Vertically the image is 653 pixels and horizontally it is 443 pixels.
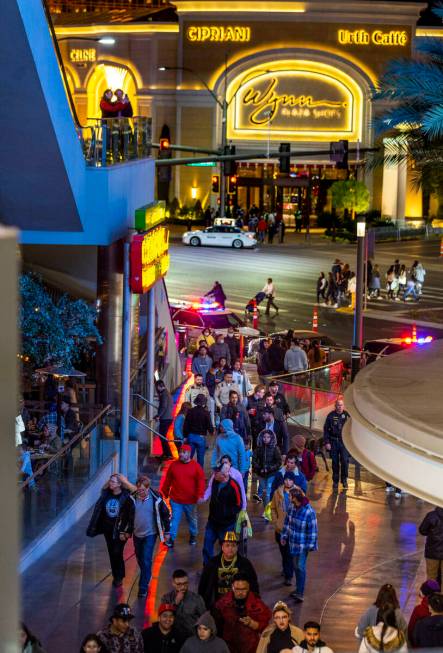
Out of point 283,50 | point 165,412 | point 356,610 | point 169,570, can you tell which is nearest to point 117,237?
point 165,412

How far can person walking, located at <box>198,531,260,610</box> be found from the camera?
10.7 metres

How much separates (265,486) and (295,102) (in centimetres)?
5760

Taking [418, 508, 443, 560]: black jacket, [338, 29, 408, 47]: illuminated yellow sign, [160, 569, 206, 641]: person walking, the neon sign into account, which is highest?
[338, 29, 408, 47]: illuminated yellow sign

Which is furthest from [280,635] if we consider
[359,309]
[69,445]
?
[359,309]

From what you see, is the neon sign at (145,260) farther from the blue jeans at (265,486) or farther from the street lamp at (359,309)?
the street lamp at (359,309)

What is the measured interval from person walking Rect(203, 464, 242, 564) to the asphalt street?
71.7 ft

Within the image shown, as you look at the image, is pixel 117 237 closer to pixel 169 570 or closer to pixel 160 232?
pixel 160 232

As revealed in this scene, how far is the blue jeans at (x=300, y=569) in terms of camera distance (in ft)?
42.7

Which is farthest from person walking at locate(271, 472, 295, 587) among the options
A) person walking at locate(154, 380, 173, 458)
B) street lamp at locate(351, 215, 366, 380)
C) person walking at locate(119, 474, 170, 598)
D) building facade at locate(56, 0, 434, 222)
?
building facade at locate(56, 0, 434, 222)

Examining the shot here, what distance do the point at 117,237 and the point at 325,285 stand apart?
2320 centimetres

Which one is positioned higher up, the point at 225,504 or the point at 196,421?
the point at 225,504

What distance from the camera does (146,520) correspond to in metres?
13.2

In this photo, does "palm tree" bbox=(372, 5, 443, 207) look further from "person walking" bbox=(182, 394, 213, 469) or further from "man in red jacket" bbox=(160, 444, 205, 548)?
"person walking" bbox=(182, 394, 213, 469)

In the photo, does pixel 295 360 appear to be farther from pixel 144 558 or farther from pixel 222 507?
pixel 144 558
